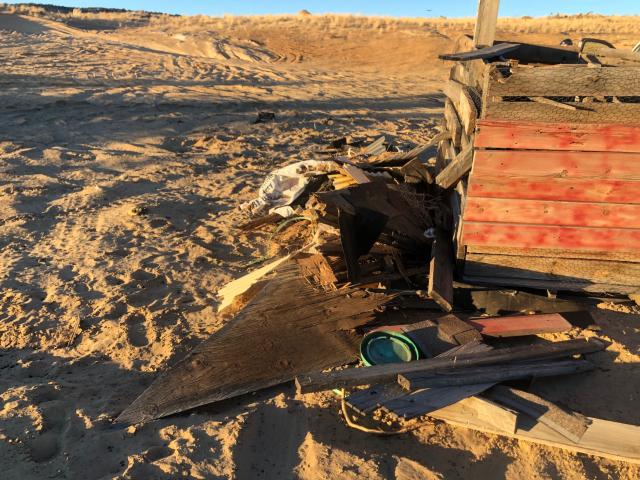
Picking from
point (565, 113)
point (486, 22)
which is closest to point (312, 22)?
point (486, 22)

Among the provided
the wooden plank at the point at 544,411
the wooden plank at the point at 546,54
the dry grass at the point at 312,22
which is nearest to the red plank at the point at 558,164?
the wooden plank at the point at 544,411

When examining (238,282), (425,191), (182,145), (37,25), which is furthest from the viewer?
(37,25)

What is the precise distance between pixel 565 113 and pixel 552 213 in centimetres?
74

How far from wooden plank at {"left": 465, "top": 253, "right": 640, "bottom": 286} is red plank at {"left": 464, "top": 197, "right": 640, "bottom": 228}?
0.33 m

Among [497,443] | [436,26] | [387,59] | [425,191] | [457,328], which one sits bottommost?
[497,443]

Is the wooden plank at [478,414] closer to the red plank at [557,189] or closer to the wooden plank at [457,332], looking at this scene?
the wooden plank at [457,332]

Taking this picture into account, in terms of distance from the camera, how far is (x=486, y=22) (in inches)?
169

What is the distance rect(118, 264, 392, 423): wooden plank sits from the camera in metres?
3.11

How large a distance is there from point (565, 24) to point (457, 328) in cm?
4056

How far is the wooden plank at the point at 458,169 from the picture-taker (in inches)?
157

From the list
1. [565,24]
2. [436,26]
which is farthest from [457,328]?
[565,24]

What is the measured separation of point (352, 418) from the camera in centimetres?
290

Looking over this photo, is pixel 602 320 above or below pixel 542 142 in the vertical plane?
below

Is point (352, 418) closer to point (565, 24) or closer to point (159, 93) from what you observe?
point (159, 93)
